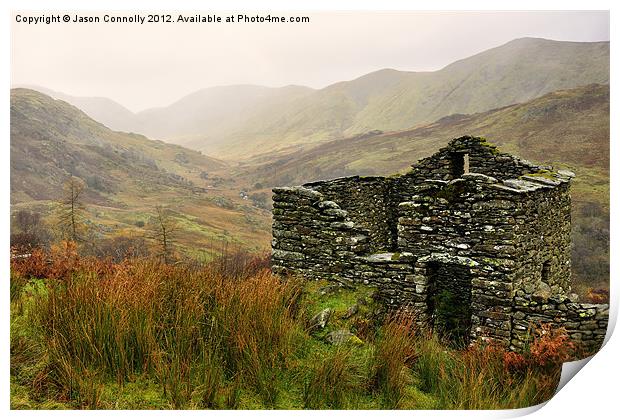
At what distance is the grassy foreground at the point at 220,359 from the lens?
5109mm

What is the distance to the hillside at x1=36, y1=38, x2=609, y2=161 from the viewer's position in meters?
22.5

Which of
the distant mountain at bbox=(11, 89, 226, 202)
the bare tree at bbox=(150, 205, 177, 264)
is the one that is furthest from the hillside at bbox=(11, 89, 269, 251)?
the bare tree at bbox=(150, 205, 177, 264)

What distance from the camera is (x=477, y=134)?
24734mm

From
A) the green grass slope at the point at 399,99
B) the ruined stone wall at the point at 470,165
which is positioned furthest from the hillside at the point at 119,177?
the ruined stone wall at the point at 470,165

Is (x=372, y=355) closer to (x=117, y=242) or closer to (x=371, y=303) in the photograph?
(x=371, y=303)

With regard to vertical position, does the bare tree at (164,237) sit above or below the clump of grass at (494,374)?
above

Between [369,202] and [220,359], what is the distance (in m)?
5.59

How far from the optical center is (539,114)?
22266 mm

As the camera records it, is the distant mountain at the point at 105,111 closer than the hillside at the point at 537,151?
Result: No

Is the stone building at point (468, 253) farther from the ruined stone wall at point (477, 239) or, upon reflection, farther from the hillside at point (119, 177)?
the hillside at point (119, 177)

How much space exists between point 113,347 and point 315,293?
124 inches

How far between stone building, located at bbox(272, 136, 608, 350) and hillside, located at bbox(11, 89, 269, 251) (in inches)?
408

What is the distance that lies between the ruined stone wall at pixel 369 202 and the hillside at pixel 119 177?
345 inches

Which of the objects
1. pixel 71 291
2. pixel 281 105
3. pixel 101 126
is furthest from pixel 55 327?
pixel 101 126
